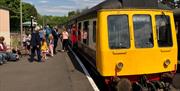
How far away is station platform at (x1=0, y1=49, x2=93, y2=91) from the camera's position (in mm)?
12266

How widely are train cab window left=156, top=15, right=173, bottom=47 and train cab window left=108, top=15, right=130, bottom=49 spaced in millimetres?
991

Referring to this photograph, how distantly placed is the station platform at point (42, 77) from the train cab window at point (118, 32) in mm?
1496

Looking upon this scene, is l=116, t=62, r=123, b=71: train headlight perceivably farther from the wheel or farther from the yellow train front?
the wheel

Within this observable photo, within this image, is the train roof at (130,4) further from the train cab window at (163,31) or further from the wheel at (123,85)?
the wheel at (123,85)

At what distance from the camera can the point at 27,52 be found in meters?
24.2

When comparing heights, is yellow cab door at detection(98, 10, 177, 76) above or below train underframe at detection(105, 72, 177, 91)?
above

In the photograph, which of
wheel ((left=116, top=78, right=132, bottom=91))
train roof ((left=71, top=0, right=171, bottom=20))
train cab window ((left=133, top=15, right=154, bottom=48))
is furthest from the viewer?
train cab window ((left=133, top=15, right=154, bottom=48))

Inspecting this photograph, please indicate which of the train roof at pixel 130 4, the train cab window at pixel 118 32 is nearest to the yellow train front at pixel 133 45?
the train cab window at pixel 118 32

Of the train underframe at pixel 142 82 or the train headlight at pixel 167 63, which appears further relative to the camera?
the train headlight at pixel 167 63

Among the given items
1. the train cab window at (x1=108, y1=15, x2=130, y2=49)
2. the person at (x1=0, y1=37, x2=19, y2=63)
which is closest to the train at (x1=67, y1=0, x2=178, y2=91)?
the train cab window at (x1=108, y1=15, x2=130, y2=49)

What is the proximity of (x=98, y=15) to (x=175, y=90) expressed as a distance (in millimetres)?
3509

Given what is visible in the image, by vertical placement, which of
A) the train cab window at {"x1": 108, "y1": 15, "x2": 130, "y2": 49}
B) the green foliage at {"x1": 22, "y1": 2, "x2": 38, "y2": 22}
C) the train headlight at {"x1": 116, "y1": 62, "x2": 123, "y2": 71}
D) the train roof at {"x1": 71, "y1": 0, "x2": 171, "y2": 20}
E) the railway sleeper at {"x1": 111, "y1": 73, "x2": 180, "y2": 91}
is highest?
the green foliage at {"x1": 22, "y1": 2, "x2": 38, "y2": 22}

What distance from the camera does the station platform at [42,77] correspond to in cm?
1227

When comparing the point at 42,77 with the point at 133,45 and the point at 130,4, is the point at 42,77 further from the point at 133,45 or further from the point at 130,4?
the point at 130,4
